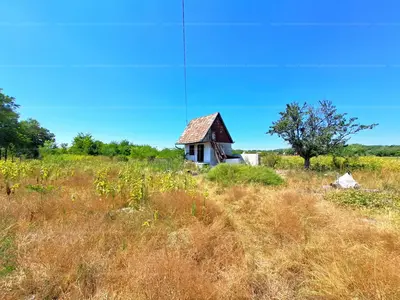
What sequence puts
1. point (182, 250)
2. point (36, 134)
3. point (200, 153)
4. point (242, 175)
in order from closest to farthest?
1. point (182, 250)
2. point (242, 175)
3. point (200, 153)
4. point (36, 134)

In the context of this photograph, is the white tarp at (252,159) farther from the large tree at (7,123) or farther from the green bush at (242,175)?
the large tree at (7,123)

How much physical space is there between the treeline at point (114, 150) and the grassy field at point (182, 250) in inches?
577

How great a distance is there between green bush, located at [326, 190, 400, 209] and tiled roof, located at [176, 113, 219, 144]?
12.1m

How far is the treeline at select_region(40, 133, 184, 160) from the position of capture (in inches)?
756

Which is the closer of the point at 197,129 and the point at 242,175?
the point at 242,175

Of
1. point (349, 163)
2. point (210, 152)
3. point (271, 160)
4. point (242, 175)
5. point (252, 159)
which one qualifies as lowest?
point (242, 175)

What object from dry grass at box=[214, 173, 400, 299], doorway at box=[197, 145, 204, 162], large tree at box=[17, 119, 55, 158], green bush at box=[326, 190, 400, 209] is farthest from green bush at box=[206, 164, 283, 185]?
large tree at box=[17, 119, 55, 158]

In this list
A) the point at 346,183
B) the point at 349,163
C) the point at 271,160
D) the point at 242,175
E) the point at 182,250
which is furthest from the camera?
the point at 271,160

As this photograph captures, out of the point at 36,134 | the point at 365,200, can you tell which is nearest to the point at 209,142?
the point at 365,200

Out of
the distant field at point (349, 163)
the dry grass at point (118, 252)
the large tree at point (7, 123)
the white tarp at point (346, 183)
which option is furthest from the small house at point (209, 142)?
the large tree at point (7, 123)

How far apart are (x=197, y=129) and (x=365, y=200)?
1505cm

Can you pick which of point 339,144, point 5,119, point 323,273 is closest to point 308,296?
point 323,273

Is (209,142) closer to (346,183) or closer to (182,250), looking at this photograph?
(346,183)

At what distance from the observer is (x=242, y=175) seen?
28.7ft
